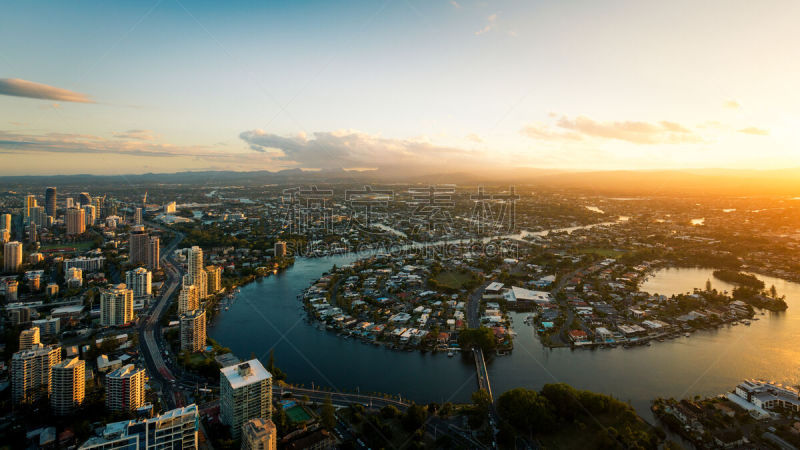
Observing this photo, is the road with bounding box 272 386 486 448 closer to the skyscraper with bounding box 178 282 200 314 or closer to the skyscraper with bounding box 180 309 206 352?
the skyscraper with bounding box 180 309 206 352

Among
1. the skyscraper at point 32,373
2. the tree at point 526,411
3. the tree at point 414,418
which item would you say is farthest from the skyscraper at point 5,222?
the tree at point 526,411

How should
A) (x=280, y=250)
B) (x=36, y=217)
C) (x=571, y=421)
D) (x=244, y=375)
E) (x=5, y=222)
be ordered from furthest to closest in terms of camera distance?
(x=36, y=217) < (x=5, y=222) < (x=280, y=250) < (x=571, y=421) < (x=244, y=375)

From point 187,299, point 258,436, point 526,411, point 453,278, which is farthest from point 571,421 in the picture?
point 187,299

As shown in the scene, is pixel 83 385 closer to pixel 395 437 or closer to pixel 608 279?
pixel 395 437

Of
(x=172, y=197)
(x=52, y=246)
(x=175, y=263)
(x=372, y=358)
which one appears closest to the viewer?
(x=372, y=358)

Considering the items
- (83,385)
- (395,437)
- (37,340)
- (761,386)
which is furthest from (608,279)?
(37,340)

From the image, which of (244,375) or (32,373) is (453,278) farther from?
(32,373)

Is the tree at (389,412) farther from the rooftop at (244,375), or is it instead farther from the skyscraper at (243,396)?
the rooftop at (244,375)
